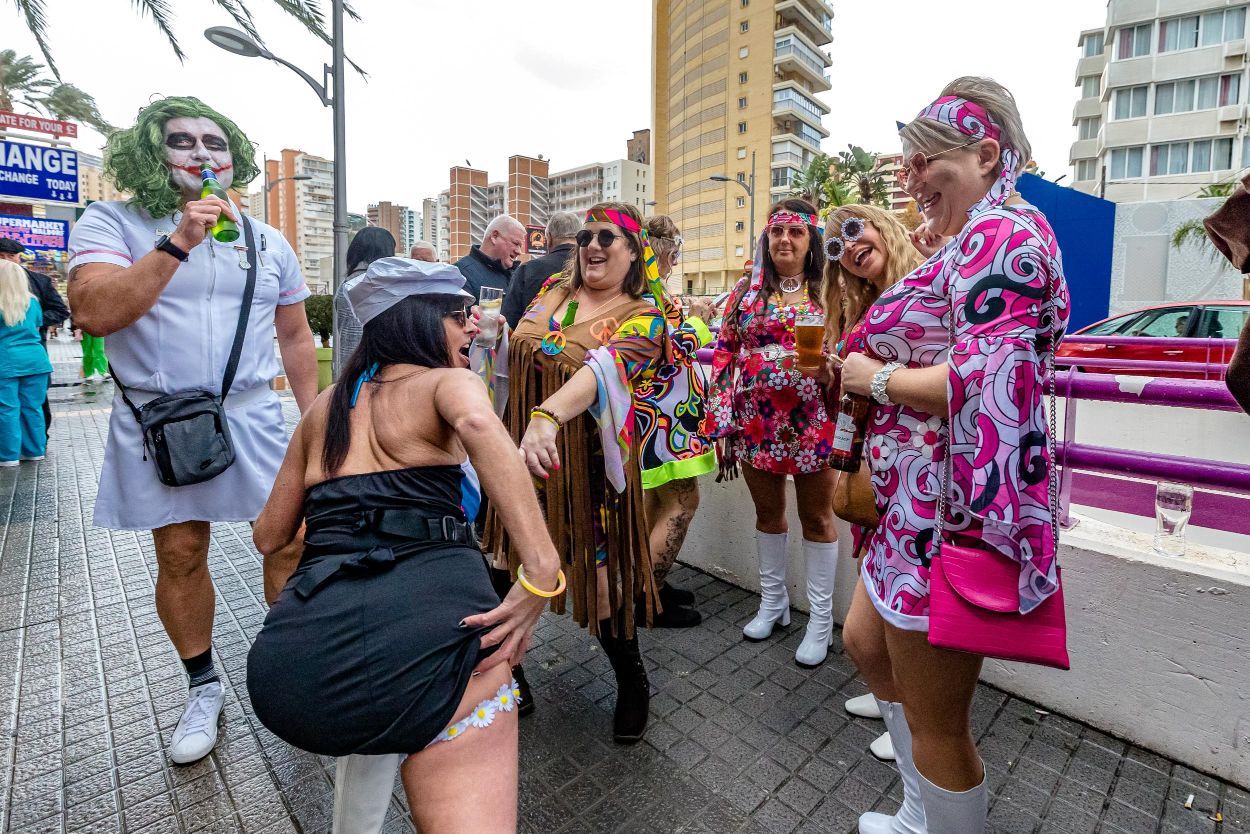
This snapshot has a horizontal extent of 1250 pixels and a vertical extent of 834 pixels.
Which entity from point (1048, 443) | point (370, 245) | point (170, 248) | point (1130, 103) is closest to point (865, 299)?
point (1048, 443)

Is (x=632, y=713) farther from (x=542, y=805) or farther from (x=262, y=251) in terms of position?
(x=262, y=251)

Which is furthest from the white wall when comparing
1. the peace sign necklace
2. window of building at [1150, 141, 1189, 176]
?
window of building at [1150, 141, 1189, 176]

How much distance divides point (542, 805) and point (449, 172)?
5760 centimetres

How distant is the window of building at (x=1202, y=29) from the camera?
35125mm

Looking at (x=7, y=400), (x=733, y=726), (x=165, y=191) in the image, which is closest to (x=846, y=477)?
(x=733, y=726)

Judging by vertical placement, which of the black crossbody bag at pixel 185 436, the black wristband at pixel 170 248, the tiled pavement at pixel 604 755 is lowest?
the tiled pavement at pixel 604 755

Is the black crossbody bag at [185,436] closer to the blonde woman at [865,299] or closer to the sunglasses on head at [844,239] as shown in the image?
the blonde woman at [865,299]

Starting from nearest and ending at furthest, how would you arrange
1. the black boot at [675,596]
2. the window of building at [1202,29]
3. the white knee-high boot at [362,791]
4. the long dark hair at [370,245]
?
the white knee-high boot at [362,791]
the black boot at [675,596]
the long dark hair at [370,245]
the window of building at [1202,29]

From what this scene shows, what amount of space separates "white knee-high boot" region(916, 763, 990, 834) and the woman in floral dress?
1.48 m

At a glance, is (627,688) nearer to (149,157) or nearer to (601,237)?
(601,237)

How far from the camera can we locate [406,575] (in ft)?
4.53

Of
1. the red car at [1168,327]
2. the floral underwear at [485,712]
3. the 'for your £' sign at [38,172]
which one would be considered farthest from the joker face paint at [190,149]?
the 'for your £' sign at [38,172]

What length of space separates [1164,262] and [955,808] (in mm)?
24033

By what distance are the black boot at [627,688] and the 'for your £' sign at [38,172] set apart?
14.2 m
